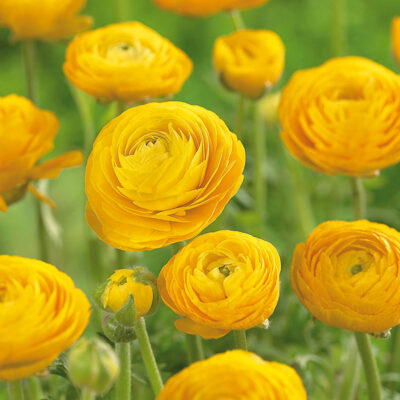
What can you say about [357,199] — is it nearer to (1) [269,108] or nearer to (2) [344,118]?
(2) [344,118]

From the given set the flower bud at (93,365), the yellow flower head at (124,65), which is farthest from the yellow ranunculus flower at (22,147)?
the flower bud at (93,365)

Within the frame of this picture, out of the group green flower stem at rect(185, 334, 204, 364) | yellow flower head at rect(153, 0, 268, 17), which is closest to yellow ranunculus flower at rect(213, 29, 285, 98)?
yellow flower head at rect(153, 0, 268, 17)

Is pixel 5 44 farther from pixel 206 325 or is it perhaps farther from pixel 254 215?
pixel 206 325

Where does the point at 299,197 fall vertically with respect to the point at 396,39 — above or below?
below

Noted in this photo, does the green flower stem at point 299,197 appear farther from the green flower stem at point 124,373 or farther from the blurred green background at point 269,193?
the green flower stem at point 124,373

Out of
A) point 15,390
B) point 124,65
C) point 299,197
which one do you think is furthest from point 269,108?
point 15,390

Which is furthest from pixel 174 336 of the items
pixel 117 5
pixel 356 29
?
pixel 356 29
